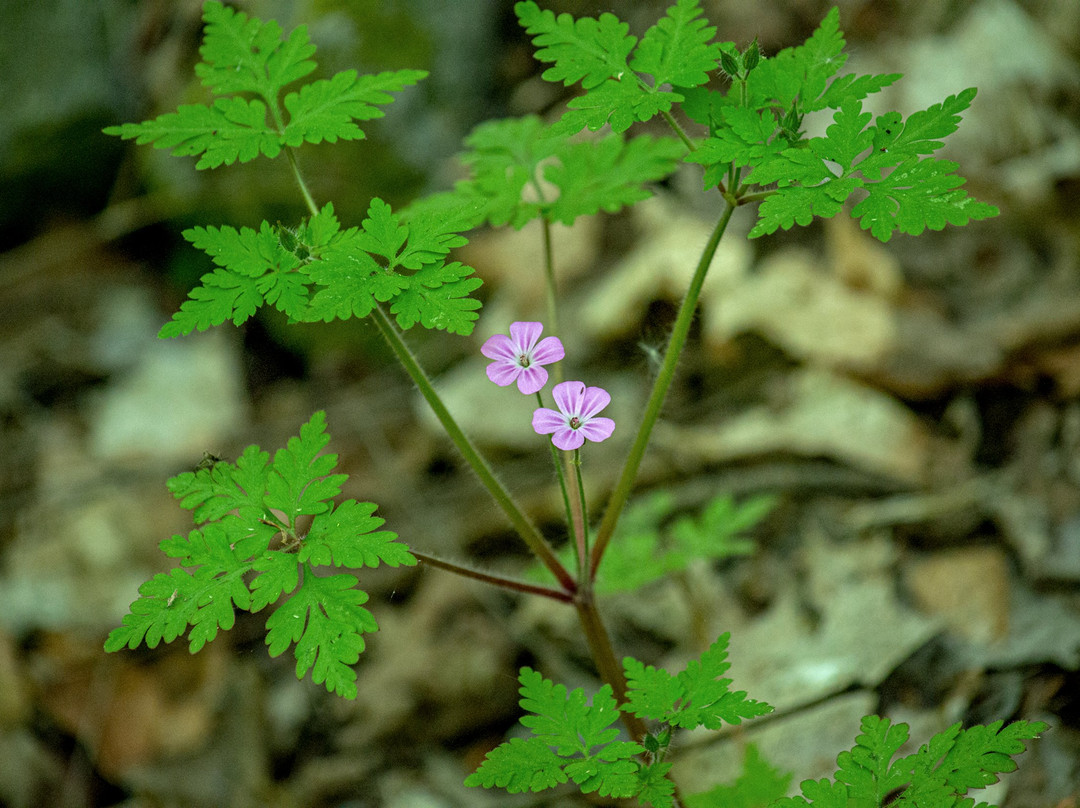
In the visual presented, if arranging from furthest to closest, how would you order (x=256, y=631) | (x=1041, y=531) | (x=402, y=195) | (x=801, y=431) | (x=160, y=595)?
(x=402, y=195) → (x=256, y=631) → (x=801, y=431) → (x=1041, y=531) → (x=160, y=595)

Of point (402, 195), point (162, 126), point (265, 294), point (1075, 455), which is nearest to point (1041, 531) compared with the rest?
point (1075, 455)

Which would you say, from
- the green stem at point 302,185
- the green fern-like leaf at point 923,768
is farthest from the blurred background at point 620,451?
the green stem at point 302,185

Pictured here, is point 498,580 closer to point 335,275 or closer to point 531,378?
point 531,378

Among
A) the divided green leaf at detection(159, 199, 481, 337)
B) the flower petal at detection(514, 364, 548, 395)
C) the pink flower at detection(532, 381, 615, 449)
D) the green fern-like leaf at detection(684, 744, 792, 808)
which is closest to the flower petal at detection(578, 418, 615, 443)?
the pink flower at detection(532, 381, 615, 449)

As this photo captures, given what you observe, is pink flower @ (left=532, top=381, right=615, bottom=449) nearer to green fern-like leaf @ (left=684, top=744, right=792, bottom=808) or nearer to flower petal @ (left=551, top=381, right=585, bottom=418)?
flower petal @ (left=551, top=381, right=585, bottom=418)

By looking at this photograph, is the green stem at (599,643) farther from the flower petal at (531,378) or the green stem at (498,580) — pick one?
the flower petal at (531,378)

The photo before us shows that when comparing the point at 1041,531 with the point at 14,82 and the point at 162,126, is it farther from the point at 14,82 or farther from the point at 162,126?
the point at 14,82
